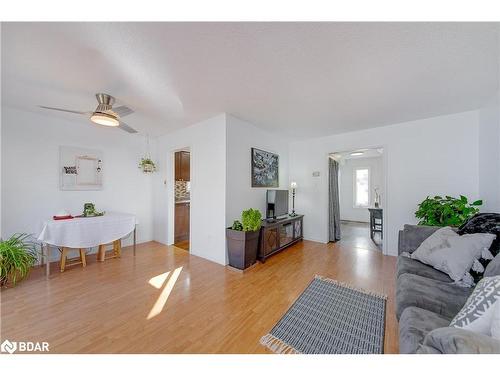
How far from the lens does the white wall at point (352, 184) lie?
6.46 meters

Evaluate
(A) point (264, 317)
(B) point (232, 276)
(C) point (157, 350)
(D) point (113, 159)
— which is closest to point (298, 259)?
(B) point (232, 276)

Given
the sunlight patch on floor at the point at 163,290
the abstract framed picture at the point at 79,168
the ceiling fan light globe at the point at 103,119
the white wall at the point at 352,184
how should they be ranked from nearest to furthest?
the sunlight patch on floor at the point at 163,290
the ceiling fan light globe at the point at 103,119
the abstract framed picture at the point at 79,168
the white wall at the point at 352,184

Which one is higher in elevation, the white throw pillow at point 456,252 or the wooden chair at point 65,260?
the white throw pillow at point 456,252

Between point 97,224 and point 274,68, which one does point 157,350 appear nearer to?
point 97,224

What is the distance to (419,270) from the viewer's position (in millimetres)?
1703

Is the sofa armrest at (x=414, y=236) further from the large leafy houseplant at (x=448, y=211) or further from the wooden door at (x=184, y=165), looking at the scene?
the wooden door at (x=184, y=165)

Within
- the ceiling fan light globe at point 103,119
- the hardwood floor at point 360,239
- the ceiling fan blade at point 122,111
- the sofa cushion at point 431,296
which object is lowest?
the hardwood floor at point 360,239

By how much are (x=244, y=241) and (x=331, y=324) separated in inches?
53.9

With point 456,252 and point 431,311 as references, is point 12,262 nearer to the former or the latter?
point 431,311

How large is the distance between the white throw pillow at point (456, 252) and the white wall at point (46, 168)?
4.68 metres

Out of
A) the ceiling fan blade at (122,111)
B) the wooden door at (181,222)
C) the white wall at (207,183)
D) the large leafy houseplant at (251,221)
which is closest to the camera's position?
the ceiling fan blade at (122,111)

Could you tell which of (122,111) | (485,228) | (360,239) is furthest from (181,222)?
(485,228)

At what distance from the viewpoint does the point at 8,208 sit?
2.70 m

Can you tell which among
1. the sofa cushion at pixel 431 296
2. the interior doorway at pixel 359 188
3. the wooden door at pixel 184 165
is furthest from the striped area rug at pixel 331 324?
the wooden door at pixel 184 165
